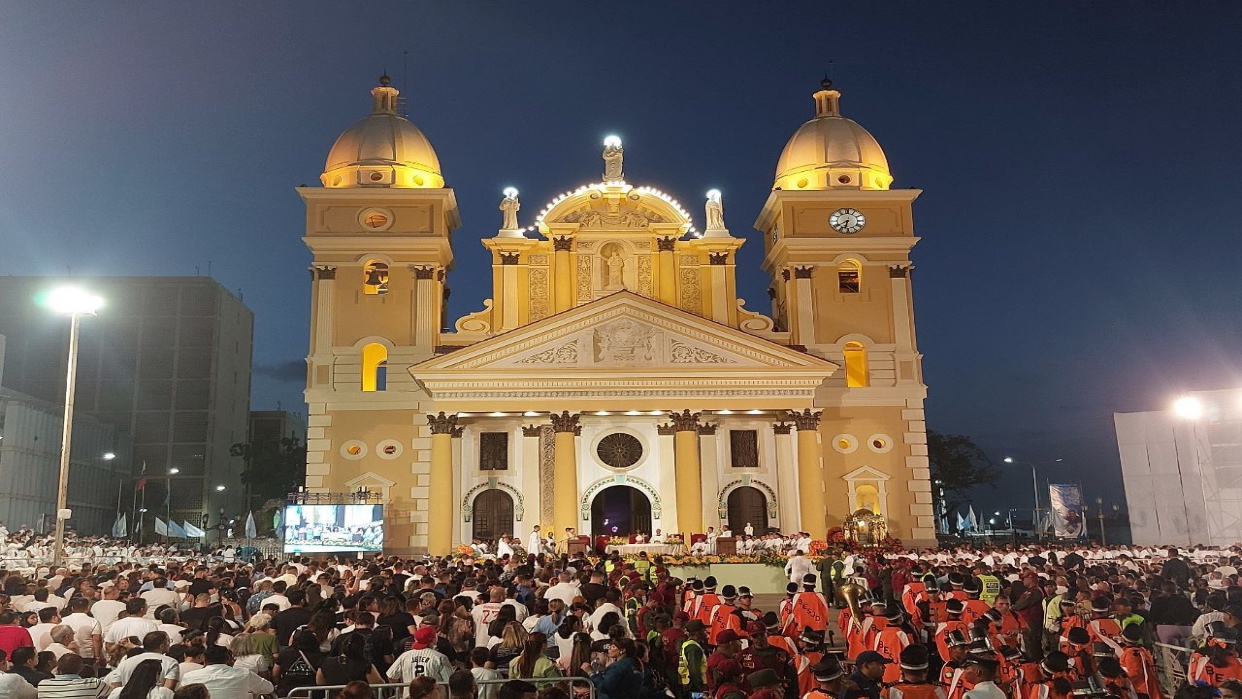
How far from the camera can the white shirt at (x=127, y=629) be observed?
1186 cm

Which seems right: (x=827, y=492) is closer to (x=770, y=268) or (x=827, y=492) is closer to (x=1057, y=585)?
(x=770, y=268)

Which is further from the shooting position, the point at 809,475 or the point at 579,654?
the point at 809,475

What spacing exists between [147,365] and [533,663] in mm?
74067

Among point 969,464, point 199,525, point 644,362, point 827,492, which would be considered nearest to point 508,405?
point 644,362

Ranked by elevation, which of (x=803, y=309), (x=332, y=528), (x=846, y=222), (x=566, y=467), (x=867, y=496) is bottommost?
(x=332, y=528)

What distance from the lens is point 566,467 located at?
3925cm

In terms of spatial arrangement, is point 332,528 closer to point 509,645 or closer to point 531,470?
point 531,470

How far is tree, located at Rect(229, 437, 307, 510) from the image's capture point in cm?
8031

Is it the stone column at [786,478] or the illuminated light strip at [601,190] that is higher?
the illuminated light strip at [601,190]

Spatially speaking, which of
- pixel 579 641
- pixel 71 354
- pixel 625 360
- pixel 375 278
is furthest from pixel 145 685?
pixel 375 278

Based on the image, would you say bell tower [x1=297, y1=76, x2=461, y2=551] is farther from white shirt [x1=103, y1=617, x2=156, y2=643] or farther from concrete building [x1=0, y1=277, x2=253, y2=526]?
concrete building [x1=0, y1=277, x2=253, y2=526]

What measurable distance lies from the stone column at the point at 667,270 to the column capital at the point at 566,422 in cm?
779

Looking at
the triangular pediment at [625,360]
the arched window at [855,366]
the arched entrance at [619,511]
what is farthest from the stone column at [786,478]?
the arched window at [855,366]

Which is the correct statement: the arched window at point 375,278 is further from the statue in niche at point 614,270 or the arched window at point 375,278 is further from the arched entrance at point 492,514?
the arched entrance at point 492,514
